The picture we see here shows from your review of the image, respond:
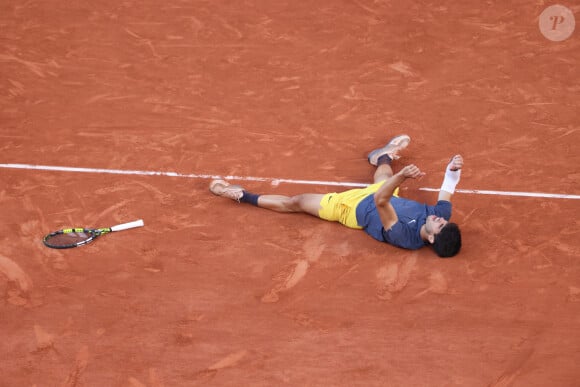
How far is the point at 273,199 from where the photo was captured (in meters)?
7.12

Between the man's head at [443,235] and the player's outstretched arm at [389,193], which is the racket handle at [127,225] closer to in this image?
the player's outstretched arm at [389,193]

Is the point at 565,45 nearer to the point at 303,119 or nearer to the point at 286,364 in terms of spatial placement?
the point at 303,119

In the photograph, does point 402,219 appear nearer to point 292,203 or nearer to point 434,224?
point 434,224

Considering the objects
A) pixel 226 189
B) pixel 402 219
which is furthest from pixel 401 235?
pixel 226 189

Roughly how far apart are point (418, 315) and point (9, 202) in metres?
4.07

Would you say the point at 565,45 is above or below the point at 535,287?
above

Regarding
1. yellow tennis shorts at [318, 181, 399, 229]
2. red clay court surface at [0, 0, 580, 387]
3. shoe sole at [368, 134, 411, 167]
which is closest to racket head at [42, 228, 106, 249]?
red clay court surface at [0, 0, 580, 387]

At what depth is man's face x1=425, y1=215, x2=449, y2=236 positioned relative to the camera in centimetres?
636

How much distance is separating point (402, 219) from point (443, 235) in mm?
452

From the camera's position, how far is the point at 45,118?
322 inches

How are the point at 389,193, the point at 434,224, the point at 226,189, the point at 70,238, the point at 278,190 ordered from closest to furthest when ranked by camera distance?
1. the point at 389,193
2. the point at 434,224
3. the point at 70,238
4. the point at 226,189
5. the point at 278,190

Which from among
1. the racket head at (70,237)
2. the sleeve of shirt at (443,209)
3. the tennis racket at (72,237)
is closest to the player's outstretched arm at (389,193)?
the sleeve of shirt at (443,209)

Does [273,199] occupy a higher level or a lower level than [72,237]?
higher

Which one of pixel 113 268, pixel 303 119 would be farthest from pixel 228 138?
pixel 113 268
